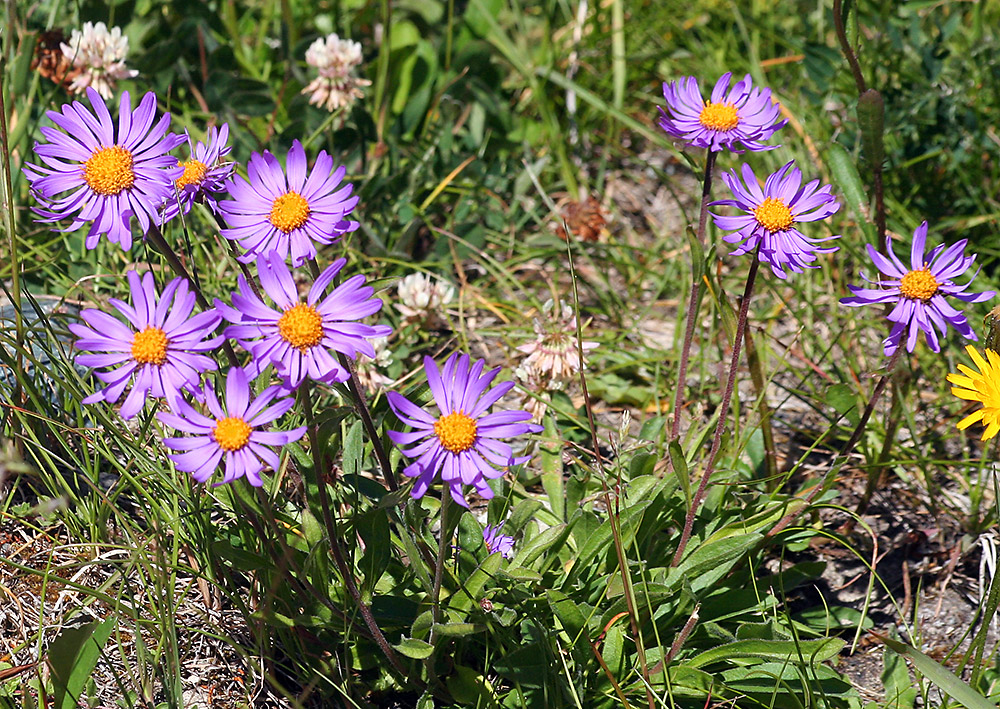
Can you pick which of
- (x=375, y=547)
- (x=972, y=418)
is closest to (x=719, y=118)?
(x=972, y=418)

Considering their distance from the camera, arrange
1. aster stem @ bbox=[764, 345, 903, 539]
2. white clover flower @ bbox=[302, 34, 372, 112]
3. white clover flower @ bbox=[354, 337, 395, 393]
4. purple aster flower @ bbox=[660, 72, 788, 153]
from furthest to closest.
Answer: white clover flower @ bbox=[302, 34, 372, 112], white clover flower @ bbox=[354, 337, 395, 393], aster stem @ bbox=[764, 345, 903, 539], purple aster flower @ bbox=[660, 72, 788, 153]

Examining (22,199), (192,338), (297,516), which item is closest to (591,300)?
(297,516)

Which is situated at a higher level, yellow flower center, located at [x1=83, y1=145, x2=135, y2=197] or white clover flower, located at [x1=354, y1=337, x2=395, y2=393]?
white clover flower, located at [x1=354, y1=337, x2=395, y2=393]

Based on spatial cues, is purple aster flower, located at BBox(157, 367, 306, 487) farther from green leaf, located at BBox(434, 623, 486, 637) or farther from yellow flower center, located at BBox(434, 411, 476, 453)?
green leaf, located at BBox(434, 623, 486, 637)

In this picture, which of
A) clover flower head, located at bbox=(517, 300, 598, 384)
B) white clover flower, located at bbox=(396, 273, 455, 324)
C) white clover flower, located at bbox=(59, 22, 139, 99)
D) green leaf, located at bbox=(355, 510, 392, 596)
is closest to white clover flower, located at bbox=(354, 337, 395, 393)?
white clover flower, located at bbox=(396, 273, 455, 324)

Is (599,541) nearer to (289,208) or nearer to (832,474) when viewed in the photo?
(832,474)

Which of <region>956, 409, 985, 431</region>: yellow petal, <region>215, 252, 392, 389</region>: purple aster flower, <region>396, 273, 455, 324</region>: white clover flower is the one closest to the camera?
<region>215, 252, 392, 389</region>: purple aster flower

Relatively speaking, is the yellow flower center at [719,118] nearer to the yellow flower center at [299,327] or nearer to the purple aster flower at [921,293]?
the purple aster flower at [921,293]
